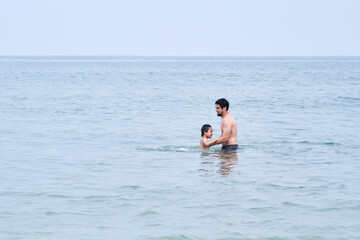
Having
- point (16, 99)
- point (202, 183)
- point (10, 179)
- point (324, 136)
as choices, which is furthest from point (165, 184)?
point (16, 99)

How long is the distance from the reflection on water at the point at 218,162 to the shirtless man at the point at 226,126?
232 mm

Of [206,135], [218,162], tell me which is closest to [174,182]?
[218,162]

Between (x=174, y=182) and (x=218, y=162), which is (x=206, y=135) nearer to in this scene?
(x=218, y=162)

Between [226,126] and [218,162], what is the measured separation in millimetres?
1206

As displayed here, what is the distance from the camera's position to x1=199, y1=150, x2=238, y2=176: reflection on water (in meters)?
12.7

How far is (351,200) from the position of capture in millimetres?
10086

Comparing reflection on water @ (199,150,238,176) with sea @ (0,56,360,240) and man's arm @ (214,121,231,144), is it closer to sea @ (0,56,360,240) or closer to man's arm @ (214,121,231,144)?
sea @ (0,56,360,240)

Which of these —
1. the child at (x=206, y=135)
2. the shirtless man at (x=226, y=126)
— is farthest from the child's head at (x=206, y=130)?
the shirtless man at (x=226, y=126)

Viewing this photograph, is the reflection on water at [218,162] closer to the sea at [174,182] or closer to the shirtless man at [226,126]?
the sea at [174,182]

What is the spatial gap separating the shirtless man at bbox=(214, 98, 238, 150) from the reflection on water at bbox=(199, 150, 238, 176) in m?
0.23

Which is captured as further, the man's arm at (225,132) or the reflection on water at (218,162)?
the man's arm at (225,132)

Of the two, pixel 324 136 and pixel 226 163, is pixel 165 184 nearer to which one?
pixel 226 163

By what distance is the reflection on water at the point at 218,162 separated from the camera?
12662mm

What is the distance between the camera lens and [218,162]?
45.0 ft
